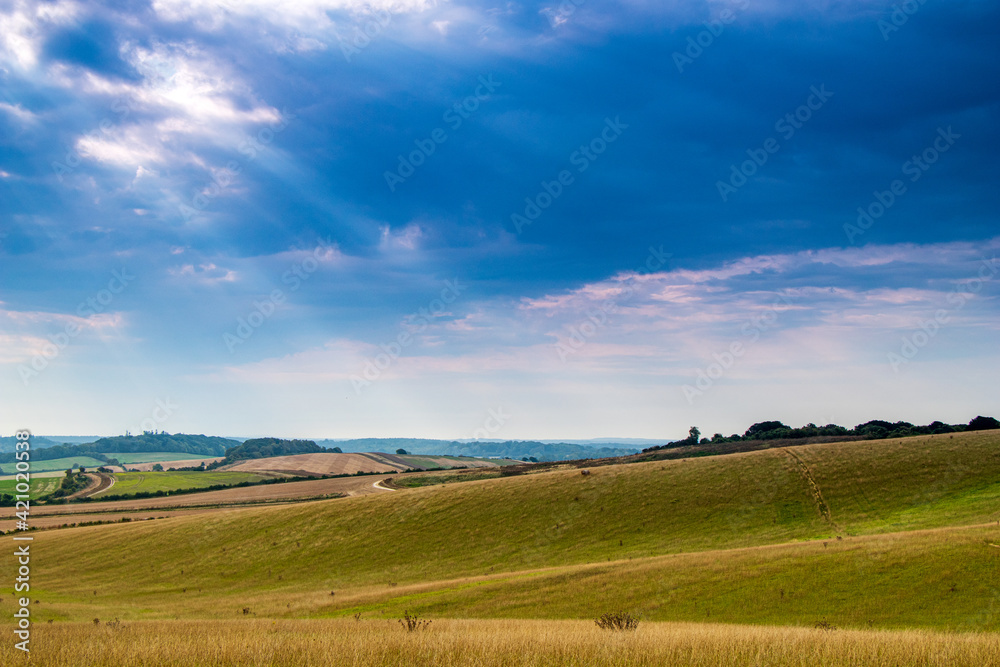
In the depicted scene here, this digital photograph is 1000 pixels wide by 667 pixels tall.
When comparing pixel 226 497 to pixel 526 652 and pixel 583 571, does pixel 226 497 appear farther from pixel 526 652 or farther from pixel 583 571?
pixel 526 652

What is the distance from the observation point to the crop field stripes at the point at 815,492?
50350mm

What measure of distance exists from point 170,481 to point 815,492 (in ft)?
548

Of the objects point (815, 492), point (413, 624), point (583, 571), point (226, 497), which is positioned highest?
point (413, 624)

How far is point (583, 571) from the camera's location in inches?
1447

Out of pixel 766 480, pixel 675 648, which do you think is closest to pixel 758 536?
pixel 766 480

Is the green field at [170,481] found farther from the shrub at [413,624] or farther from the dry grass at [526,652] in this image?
the dry grass at [526,652]

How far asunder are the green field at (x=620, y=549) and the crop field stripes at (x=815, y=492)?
223 millimetres

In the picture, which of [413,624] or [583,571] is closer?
[413,624]

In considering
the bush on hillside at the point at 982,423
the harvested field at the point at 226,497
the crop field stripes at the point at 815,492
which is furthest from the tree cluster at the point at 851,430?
the harvested field at the point at 226,497

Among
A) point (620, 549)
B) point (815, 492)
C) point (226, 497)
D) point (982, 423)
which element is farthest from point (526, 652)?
point (226, 497)

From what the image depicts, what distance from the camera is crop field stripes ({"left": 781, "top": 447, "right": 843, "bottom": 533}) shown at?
50350 millimetres

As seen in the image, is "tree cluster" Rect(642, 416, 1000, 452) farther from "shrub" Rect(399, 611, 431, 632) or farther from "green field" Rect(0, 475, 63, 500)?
"green field" Rect(0, 475, 63, 500)

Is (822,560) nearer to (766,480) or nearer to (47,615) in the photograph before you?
(766,480)

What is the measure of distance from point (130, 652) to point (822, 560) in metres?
32.7
